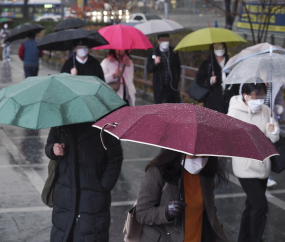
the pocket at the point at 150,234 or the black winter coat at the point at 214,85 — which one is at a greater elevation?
the pocket at the point at 150,234

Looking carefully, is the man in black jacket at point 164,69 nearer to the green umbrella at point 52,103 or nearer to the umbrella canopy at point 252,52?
the umbrella canopy at point 252,52

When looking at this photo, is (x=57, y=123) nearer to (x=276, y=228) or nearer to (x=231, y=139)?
(x=231, y=139)

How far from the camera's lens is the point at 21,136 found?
410 inches

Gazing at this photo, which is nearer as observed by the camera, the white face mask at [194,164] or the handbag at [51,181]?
the white face mask at [194,164]

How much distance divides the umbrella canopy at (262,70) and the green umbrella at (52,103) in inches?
74.9

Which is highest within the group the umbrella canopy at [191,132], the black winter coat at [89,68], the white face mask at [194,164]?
the umbrella canopy at [191,132]

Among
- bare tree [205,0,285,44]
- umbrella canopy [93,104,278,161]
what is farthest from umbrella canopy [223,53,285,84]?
bare tree [205,0,285,44]

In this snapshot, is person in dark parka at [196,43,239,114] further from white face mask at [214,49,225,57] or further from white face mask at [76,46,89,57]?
white face mask at [76,46,89,57]

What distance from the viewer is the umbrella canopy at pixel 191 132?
104 inches

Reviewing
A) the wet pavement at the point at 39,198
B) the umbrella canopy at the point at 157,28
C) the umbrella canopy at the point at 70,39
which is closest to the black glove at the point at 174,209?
the wet pavement at the point at 39,198

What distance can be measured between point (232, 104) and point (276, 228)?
66.4 inches

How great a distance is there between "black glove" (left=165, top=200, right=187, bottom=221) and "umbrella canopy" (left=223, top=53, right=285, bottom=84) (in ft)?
8.54

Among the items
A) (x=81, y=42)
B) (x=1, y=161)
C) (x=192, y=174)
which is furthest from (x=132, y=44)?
(x=192, y=174)

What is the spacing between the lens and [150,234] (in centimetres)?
307
